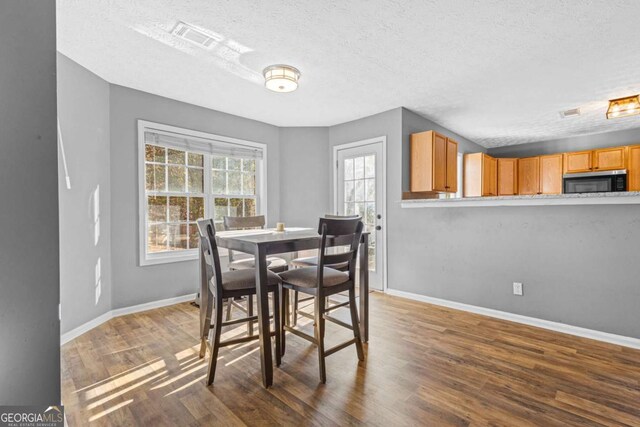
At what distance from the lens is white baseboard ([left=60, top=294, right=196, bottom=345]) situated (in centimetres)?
253

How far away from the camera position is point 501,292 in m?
3.01

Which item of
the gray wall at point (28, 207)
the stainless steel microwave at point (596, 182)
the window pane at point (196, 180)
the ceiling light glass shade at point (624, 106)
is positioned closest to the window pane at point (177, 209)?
the window pane at point (196, 180)

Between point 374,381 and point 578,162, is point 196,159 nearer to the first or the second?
point 374,381

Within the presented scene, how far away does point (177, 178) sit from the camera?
3.61 meters

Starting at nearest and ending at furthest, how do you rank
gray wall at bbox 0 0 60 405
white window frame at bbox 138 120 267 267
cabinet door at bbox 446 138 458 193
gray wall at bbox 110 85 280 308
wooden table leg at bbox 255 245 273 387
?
gray wall at bbox 0 0 60 405 → wooden table leg at bbox 255 245 273 387 → gray wall at bbox 110 85 280 308 → white window frame at bbox 138 120 267 267 → cabinet door at bbox 446 138 458 193

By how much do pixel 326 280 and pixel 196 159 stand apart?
2610mm

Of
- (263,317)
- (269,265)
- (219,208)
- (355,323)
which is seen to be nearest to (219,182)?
(219,208)

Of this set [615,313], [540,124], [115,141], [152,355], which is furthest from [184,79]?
[540,124]

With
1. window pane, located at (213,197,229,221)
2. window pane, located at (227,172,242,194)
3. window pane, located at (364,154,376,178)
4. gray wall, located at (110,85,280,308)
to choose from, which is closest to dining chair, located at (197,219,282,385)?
gray wall, located at (110,85,280,308)

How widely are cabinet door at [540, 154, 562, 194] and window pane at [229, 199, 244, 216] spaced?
17.8ft

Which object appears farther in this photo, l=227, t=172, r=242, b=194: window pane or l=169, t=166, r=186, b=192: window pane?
l=227, t=172, r=242, b=194: window pane

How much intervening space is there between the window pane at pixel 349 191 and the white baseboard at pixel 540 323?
5.09ft

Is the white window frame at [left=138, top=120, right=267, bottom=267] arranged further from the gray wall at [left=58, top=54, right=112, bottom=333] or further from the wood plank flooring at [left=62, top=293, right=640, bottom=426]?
the wood plank flooring at [left=62, top=293, right=640, bottom=426]

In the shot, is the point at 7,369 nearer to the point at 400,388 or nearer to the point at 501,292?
the point at 400,388
